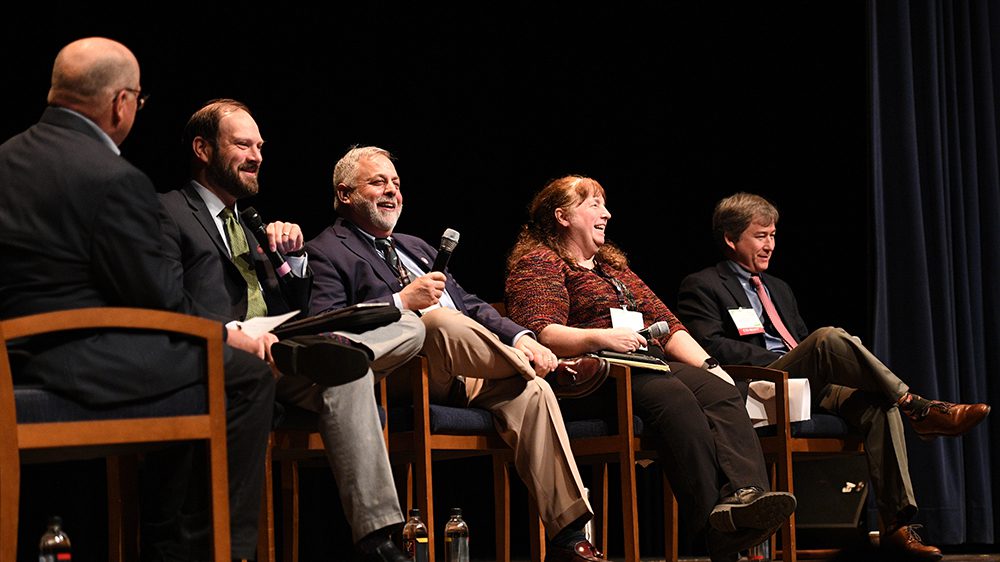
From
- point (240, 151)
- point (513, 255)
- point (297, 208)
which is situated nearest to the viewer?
point (240, 151)

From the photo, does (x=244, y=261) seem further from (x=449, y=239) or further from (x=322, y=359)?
(x=322, y=359)

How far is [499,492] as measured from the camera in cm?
344

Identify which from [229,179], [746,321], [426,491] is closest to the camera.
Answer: [426,491]

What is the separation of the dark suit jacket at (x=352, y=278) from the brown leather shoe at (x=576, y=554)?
66 centimetres

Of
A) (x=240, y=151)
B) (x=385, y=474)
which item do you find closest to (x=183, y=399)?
(x=385, y=474)

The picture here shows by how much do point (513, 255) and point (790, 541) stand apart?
4.18 ft

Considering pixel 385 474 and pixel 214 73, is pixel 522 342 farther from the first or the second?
pixel 214 73

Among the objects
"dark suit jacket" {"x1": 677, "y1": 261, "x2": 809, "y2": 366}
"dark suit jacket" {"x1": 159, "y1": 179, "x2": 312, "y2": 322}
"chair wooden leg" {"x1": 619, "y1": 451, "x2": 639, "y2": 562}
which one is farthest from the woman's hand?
"dark suit jacket" {"x1": 159, "y1": 179, "x2": 312, "y2": 322}

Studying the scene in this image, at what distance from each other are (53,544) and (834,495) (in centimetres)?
275

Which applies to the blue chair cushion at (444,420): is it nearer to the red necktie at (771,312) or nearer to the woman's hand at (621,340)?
the woman's hand at (621,340)

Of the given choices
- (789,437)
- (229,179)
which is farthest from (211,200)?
(789,437)

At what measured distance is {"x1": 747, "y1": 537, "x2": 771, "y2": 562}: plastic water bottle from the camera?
4125mm

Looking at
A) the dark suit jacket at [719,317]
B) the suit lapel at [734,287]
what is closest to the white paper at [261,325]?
the dark suit jacket at [719,317]

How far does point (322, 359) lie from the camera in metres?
2.37
